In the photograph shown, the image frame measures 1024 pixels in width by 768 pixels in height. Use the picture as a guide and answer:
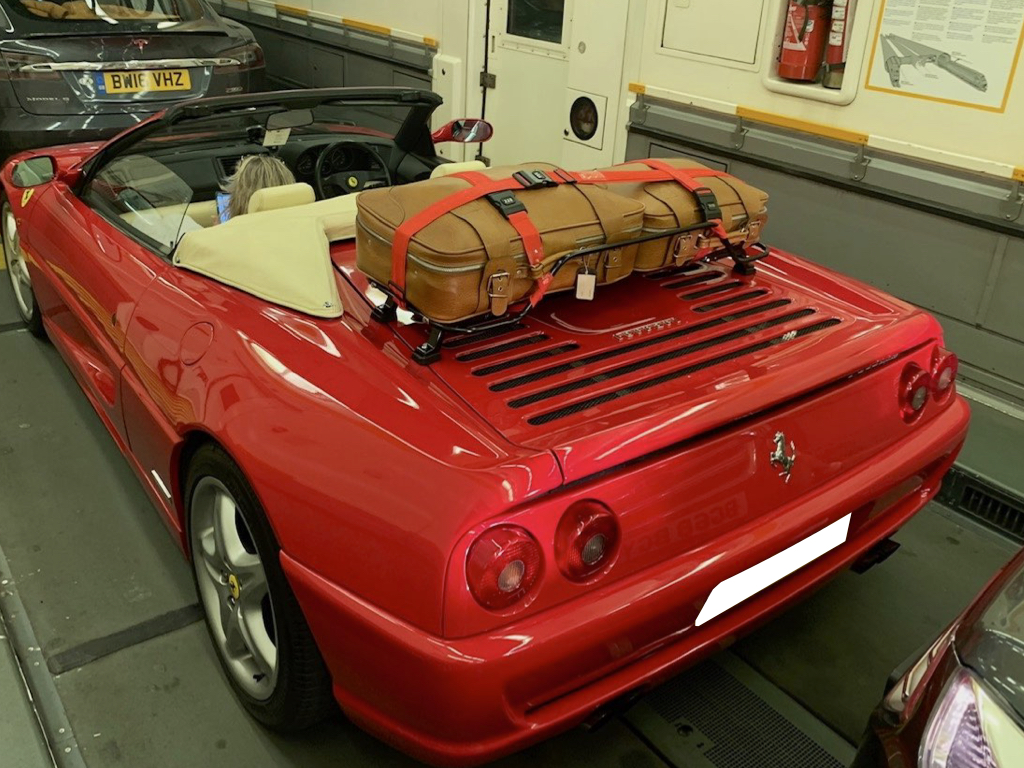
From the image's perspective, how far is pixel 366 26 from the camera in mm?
7043

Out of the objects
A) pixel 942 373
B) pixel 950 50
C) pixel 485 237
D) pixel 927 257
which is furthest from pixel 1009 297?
pixel 485 237

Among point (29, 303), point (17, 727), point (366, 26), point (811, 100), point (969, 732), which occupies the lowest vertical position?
point (17, 727)

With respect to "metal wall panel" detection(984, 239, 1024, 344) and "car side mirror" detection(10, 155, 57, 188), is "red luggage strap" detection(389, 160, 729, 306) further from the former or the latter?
"metal wall panel" detection(984, 239, 1024, 344)

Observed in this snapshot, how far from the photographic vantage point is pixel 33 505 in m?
2.74

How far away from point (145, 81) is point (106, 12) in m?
0.52

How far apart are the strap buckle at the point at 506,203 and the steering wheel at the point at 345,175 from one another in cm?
122

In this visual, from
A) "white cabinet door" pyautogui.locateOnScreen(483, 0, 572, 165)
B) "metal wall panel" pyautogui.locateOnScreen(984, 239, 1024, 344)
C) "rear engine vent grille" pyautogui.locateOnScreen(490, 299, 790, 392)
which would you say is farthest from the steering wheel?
"white cabinet door" pyautogui.locateOnScreen(483, 0, 572, 165)

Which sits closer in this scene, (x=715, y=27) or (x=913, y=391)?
(x=913, y=391)

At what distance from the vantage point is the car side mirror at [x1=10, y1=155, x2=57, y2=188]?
2.95 metres

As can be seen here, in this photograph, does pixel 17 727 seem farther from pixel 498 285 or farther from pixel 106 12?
pixel 106 12

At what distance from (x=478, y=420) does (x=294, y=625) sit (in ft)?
1.82

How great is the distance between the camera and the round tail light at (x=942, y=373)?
2.08 meters

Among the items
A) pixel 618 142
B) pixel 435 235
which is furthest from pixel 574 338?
pixel 618 142

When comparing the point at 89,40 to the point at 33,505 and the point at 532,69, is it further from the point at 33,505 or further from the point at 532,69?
the point at 33,505
